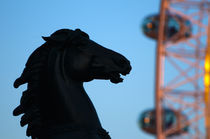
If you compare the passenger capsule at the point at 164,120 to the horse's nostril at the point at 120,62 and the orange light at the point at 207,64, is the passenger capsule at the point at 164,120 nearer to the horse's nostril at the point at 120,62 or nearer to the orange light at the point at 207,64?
the orange light at the point at 207,64

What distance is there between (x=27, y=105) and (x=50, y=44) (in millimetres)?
362

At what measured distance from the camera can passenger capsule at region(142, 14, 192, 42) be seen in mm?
26203

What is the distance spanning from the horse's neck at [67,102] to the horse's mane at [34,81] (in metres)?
0.06

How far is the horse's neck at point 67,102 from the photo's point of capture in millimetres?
3213

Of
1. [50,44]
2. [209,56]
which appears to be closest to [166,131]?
[209,56]

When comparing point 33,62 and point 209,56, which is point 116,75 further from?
point 209,56

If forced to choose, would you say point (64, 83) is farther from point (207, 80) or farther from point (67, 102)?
point (207, 80)

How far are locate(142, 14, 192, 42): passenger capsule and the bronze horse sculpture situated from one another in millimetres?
22772

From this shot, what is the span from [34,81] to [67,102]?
20cm

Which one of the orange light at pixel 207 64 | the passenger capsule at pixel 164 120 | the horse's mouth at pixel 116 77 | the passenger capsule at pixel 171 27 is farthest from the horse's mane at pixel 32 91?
the orange light at pixel 207 64

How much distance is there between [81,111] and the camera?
10.6 ft

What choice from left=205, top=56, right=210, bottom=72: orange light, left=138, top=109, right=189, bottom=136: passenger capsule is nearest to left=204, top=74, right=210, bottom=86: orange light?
left=205, top=56, right=210, bottom=72: orange light

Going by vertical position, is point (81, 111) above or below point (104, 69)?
below

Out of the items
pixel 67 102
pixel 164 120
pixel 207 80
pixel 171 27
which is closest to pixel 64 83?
pixel 67 102
